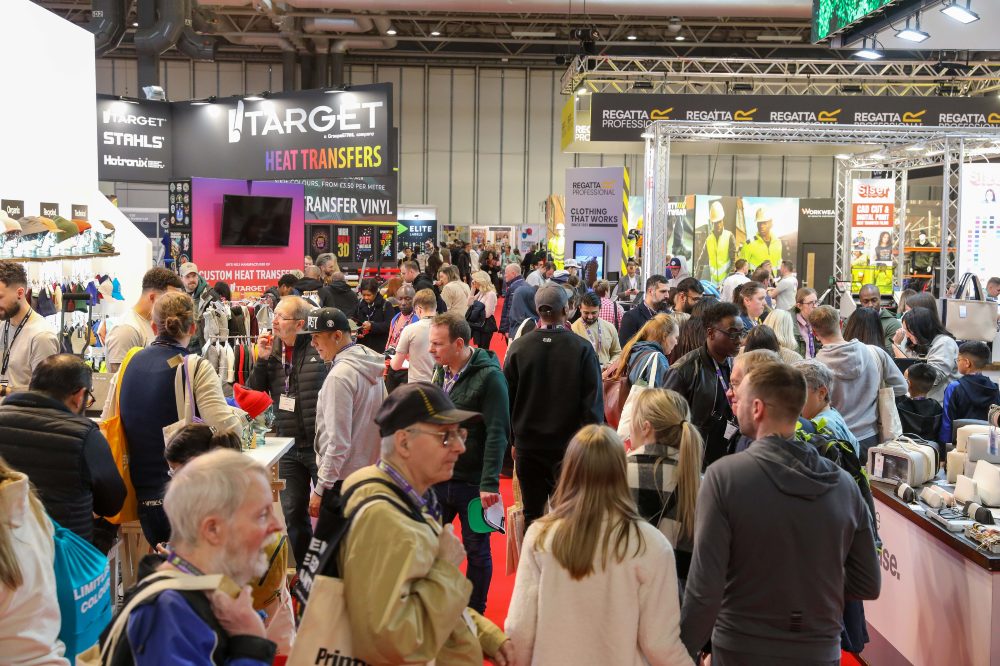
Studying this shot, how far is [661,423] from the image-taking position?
2.95 metres

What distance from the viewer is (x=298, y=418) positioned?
14.7 feet

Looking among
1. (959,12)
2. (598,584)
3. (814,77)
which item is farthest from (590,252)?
(598,584)

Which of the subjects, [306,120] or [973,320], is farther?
[306,120]

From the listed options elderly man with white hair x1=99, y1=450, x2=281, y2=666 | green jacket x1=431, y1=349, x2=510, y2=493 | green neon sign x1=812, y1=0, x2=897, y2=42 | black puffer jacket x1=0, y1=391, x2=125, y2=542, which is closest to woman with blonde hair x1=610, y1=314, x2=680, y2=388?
green jacket x1=431, y1=349, x2=510, y2=493

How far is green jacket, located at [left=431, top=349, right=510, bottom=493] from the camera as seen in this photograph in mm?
4039

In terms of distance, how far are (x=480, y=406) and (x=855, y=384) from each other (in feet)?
7.13

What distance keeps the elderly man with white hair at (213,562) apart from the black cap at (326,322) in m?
2.27

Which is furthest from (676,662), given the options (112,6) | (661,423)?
(112,6)

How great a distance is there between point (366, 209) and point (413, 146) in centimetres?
1010

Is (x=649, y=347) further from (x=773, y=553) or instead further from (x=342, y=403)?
(x=773, y=553)

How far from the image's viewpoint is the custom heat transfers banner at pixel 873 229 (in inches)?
633

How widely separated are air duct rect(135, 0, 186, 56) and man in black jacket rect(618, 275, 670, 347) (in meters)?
10.7

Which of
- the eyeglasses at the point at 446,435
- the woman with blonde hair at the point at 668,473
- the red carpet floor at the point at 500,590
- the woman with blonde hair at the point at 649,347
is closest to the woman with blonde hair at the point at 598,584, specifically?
the eyeglasses at the point at 446,435

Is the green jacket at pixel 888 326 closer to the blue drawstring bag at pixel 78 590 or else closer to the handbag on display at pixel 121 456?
the handbag on display at pixel 121 456
